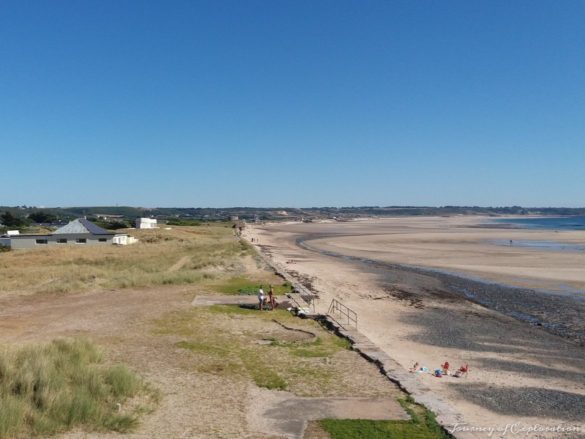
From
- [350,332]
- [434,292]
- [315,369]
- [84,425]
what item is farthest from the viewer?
[434,292]

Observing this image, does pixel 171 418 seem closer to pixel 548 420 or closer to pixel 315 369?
pixel 315 369

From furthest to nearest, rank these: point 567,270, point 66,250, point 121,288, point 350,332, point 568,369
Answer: point 66,250 → point 567,270 → point 121,288 → point 350,332 → point 568,369

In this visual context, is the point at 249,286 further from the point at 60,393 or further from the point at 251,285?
the point at 60,393

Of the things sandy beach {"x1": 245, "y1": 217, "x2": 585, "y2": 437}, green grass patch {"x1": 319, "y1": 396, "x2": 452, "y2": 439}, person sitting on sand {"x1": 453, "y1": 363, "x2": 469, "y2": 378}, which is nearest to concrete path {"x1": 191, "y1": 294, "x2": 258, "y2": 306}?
sandy beach {"x1": 245, "y1": 217, "x2": 585, "y2": 437}

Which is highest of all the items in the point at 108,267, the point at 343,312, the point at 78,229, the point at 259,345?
the point at 78,229

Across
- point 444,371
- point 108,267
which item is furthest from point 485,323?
point 108,267

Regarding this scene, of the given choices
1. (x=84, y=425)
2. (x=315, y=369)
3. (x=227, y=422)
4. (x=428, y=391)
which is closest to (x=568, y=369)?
(x=428, y=391)

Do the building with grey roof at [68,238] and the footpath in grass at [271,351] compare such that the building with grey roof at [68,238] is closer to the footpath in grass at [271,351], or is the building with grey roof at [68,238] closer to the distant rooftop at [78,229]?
the distant rooftop at [78,229]
